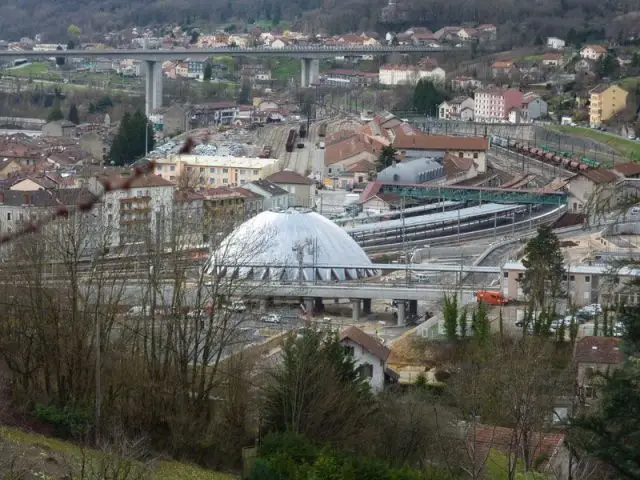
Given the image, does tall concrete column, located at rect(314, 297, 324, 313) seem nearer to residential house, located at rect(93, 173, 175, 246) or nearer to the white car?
the white car

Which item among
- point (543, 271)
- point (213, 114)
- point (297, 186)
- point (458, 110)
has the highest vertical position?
point (458, 110)

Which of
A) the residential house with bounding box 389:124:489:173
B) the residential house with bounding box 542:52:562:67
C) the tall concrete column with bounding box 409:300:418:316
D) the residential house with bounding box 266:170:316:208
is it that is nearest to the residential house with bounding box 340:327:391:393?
the tall concrete column with bounding box 409:300:418:316

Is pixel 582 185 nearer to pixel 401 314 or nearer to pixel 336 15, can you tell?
pixel 401 314

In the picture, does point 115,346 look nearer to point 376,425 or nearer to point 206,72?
point 376,425

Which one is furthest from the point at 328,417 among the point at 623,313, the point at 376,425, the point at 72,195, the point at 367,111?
the point at 367,111

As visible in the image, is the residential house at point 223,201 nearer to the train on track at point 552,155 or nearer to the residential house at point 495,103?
the train on track at point 552,155

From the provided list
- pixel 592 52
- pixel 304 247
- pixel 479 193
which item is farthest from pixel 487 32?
pixel 304 247
